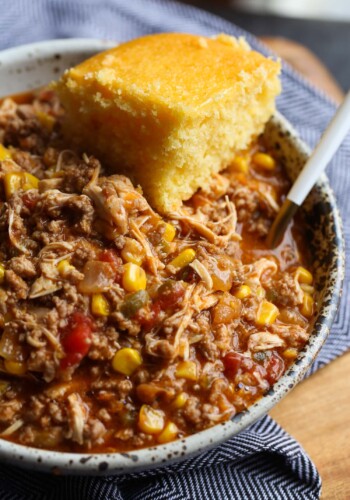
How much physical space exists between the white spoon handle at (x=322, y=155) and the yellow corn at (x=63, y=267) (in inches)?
55.7

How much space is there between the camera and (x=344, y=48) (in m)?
7.70

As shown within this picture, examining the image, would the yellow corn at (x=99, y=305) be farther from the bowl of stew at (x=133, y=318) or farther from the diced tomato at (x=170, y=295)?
the diced tomato at (x=170, y=295)

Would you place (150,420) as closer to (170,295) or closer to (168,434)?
(168,434)

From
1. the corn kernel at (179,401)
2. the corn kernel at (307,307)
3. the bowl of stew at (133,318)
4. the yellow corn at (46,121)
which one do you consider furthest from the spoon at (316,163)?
the yellow corn at (46,121)

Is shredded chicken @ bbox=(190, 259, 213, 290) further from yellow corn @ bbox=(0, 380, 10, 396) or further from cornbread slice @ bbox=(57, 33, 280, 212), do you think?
yellow corn @ bbox=(0, 380, 10, 396)

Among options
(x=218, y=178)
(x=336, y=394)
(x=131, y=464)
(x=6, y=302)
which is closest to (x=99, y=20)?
(x=218, y=178)

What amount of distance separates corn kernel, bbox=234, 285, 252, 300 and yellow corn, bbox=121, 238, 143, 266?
1.79ft

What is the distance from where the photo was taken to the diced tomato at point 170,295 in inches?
124

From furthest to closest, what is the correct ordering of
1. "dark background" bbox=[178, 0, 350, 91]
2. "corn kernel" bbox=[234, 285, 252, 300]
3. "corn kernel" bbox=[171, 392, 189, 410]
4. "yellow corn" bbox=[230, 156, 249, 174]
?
"dark background" bbox=[178, 0, 350, 91]
"yellow corn" bbox=[230, 156, 249, 174]
"corn kernel" bbox=[234, 285, 252, 300]
"corn kernel" bbox=[171, 392, 189, 410]

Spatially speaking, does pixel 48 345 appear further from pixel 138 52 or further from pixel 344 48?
pixel 344 48

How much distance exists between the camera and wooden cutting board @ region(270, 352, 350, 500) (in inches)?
140

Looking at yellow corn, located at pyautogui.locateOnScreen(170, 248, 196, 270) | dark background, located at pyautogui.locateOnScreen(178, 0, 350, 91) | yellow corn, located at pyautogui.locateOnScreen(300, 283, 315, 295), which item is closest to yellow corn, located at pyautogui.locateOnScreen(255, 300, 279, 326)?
yellow corn, located at pyautogui.locateOnScreen(300, 283, 315, 295)

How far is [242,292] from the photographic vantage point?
11.1 ft

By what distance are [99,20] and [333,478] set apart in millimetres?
4045
